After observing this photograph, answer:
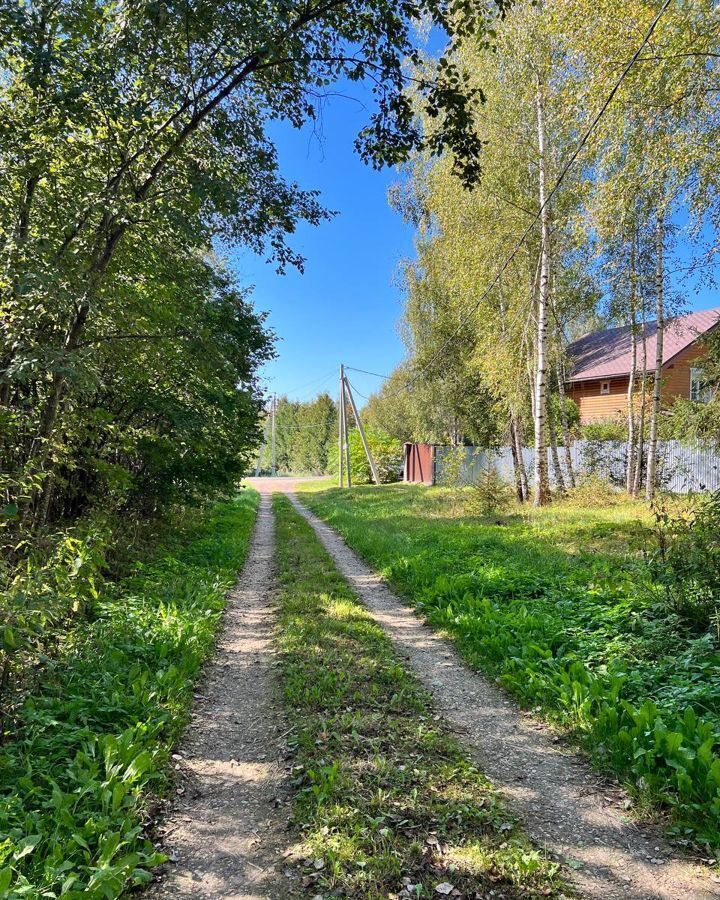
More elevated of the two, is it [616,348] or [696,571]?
[616,348]

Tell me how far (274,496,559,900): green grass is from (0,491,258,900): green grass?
805 millimetres

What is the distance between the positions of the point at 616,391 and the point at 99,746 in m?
22.9

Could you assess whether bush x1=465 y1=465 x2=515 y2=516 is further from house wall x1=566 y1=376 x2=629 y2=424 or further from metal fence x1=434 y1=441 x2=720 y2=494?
house wall x1=566 y1=376 x2=629 y2=424

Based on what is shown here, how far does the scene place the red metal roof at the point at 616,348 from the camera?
19.4 metres

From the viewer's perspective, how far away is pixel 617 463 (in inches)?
606

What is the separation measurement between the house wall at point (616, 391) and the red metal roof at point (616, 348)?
467 mm

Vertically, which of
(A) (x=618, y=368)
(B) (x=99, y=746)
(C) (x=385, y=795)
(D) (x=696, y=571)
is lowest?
(C) (x=385, y=795)

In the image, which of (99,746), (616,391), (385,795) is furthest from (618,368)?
(99,746)

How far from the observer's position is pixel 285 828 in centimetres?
238

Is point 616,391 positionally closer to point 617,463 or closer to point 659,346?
point 617,463

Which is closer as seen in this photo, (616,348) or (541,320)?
(541,320)

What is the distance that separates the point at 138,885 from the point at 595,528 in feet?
26.7

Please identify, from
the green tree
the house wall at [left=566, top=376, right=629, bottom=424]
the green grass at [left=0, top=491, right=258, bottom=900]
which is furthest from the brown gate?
the green tree

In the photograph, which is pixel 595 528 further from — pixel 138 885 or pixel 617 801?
pixel 138 885
